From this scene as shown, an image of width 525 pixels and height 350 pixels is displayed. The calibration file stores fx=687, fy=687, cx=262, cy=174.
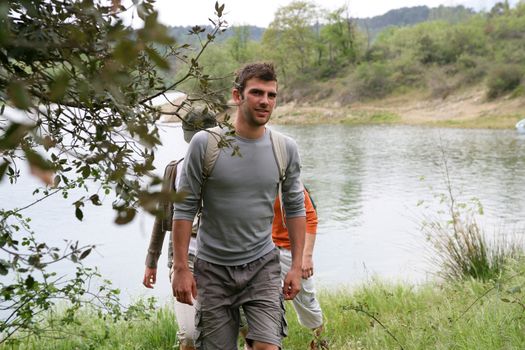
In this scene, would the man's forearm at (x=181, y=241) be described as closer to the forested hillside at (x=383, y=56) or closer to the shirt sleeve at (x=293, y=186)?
the shirt sleeve at (x=293, y=186)

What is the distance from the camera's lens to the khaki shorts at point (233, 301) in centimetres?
317

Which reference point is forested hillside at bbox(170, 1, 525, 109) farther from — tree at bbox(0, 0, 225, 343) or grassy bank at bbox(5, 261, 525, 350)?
tree at bbox(0, 0, 225, 343)

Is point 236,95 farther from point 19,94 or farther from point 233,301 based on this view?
point 19,94

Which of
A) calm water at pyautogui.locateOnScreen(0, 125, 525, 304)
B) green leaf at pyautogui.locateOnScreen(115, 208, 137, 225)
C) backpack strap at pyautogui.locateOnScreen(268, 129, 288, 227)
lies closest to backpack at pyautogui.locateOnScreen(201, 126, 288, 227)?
backpack strap at pyautogui.locateOnScreen(268, 129, 288, 227)

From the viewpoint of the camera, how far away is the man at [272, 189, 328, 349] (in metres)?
4.25

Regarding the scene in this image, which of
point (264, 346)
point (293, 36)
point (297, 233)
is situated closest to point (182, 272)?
point (264, 346)

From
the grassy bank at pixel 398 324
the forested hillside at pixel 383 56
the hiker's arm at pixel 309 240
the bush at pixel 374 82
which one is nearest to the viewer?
the grassy bank at pixel 398 324

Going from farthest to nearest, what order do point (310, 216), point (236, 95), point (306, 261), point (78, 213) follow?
point (310, 216) → point (306, 261) → point (236, 95) → point (78, 213)

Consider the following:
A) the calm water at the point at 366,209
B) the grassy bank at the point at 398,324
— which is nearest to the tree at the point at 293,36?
the calm water at the point at 366,209

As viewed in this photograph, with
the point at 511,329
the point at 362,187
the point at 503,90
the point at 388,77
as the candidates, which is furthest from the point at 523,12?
the point at 511,329

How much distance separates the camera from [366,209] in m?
13.9

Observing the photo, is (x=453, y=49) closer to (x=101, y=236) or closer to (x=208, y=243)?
(x=101, y=236)

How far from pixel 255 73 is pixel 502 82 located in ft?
141

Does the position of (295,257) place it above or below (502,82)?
above
